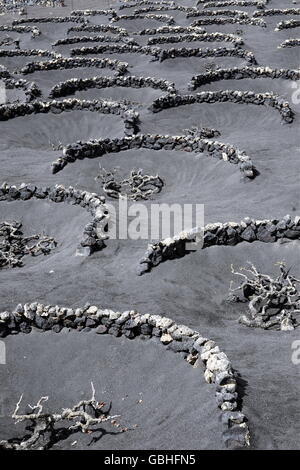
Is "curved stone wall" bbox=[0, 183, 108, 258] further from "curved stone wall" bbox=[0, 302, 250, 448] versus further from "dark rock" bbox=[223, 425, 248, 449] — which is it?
"dark rock" bbox=[223, 425, 248, 449]

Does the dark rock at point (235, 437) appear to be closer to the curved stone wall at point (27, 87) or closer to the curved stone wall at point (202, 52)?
the curved stone wall at point (27, 87)

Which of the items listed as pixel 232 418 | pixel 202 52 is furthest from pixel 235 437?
pixel 202 52

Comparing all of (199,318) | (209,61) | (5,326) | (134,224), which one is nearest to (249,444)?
(199,318)

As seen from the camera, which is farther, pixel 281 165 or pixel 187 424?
pixel 281 165

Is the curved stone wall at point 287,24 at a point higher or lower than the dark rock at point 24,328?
higher

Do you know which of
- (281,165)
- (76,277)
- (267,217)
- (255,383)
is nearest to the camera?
(255,383)

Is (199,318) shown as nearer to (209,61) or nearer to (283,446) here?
(283,446)

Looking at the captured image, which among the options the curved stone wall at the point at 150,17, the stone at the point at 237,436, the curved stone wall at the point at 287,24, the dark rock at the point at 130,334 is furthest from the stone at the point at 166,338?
the curved stone wall at the point at 150,17
